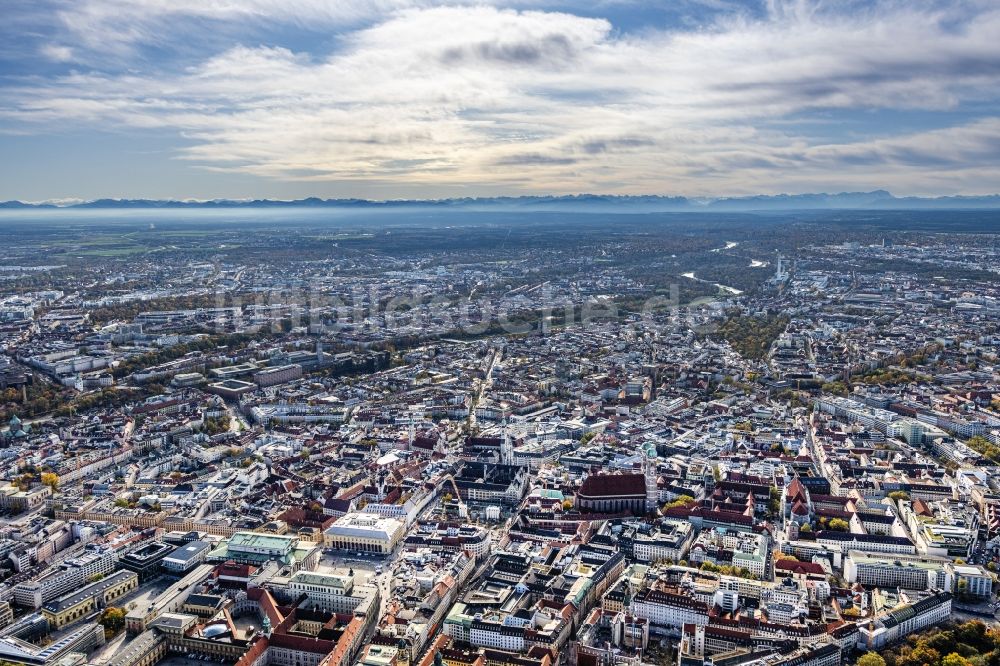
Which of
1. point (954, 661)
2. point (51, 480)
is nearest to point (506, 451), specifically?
point (51, 480)

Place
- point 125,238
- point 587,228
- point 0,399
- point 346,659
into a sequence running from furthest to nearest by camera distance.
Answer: point 587,228 → point 125,238 → point 0,399 → point 346,659

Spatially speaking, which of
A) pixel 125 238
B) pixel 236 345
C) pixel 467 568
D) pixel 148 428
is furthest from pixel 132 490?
pixel 125 238

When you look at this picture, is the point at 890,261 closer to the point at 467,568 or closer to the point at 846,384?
the point at 846,384

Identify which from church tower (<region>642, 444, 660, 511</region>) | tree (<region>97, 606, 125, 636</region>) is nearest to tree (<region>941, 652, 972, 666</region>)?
church tower (<region>642, 444, 660, 511</region>)

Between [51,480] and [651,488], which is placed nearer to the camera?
[651,488]

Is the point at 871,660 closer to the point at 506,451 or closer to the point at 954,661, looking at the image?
the point at 954,661

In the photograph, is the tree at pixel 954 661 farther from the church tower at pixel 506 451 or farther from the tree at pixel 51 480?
the tree at pixel 51 480
